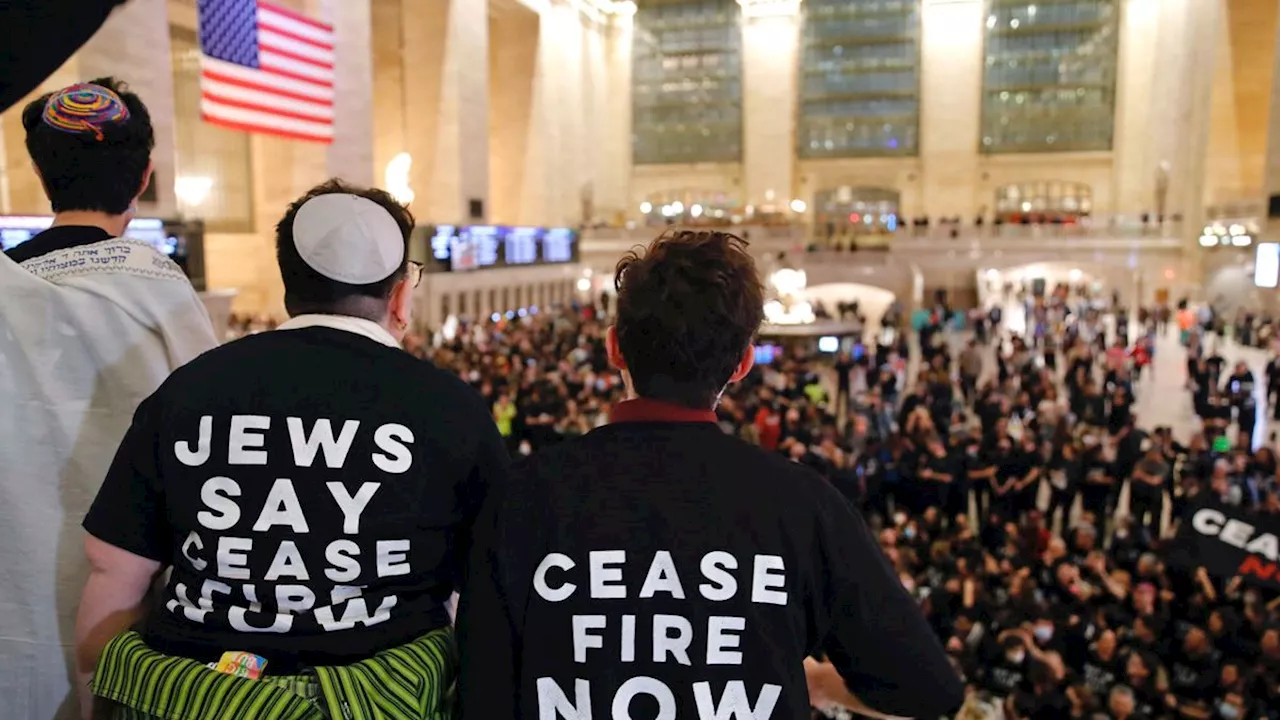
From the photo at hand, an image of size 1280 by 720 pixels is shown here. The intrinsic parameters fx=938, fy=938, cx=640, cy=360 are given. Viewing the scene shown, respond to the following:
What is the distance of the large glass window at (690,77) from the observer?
4766cm

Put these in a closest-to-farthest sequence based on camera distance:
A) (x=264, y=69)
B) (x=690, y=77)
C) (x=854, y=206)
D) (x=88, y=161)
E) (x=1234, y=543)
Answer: (x=88, y=161)
(x=1234, y=543)
(x=264, y=69)
(x=690, y=77)
(x=854, y=206)

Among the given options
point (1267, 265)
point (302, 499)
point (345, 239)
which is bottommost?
point (302, 499)

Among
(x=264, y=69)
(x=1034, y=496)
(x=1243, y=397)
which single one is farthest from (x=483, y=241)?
(x=1034, y=496)

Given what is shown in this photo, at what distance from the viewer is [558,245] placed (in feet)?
110

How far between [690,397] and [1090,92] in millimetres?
49707

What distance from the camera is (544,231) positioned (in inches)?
1267

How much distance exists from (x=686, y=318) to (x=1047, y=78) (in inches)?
1950

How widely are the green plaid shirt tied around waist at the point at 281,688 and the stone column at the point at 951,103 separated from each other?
47687mm

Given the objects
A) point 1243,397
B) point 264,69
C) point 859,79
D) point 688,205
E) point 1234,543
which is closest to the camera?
point 1234,543

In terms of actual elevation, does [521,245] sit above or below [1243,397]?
above

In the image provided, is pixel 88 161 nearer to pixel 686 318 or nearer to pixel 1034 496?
pixel 686 318

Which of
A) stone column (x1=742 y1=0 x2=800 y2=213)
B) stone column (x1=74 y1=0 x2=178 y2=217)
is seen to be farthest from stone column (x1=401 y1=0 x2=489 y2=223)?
stone column (x1=742 y1=0 x2=800 y2=213)

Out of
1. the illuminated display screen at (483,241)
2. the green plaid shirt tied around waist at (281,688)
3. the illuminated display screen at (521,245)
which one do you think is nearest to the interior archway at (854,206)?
the illuminated display screen at (521,245)

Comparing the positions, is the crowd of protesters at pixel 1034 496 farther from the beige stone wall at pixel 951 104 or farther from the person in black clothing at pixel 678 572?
the beige stone wall at pixel 951 104
